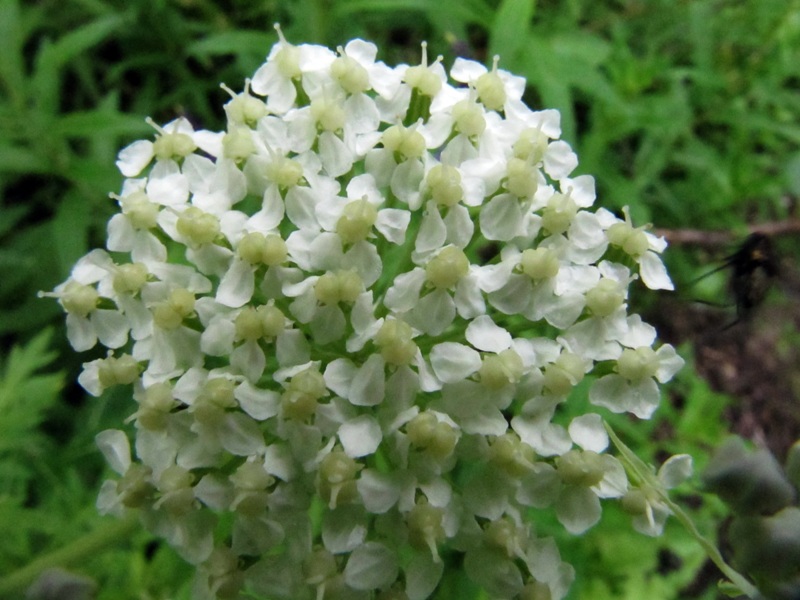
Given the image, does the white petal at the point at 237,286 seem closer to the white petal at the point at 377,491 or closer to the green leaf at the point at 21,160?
the white petal at the point at 377,491

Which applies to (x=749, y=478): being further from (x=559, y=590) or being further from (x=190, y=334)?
(x=190, y=334)

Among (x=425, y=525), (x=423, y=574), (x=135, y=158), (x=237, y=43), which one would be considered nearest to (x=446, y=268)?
(x=425, y=525)

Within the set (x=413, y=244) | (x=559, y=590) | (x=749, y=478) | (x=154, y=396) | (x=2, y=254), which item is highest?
(x=749, y=478)

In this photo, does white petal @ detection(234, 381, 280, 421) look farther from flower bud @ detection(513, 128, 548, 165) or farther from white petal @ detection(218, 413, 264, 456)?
flower bud @ detection(513, 128, 548, 165)

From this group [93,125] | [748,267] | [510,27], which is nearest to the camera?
[748,267]

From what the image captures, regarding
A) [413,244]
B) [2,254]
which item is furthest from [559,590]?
[2,254]

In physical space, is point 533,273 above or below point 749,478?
below

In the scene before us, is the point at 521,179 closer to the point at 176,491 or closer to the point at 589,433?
the point at 589,433
